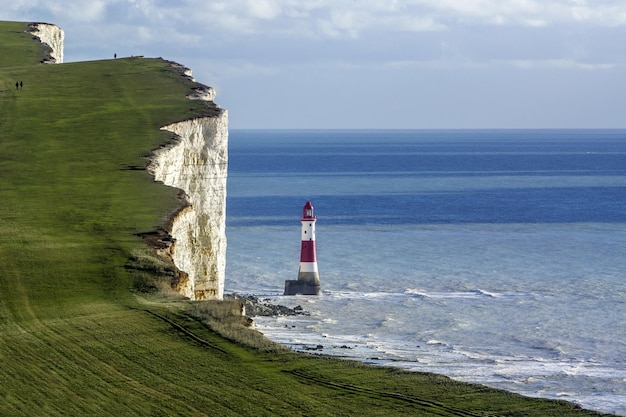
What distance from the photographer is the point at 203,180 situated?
4878 cm

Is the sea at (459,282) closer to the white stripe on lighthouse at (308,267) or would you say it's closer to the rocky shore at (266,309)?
the rocky shore at (266,309)

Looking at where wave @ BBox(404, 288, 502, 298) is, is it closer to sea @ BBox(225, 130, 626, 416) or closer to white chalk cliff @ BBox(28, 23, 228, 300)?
sea @ BBox(225, 130, 626, 416)

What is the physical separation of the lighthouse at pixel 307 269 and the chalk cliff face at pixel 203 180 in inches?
359

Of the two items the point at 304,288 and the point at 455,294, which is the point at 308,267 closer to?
the point at 304,288

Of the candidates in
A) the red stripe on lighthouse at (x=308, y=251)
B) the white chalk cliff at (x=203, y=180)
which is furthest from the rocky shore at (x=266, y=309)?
the red stripe on lighthouse at (x=308, y=251)

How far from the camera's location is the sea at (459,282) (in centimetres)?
4250

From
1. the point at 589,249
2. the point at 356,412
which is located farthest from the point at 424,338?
the point at 589,249

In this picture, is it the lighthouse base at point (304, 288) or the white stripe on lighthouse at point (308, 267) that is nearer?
the lighthouse base at point (304, 288)

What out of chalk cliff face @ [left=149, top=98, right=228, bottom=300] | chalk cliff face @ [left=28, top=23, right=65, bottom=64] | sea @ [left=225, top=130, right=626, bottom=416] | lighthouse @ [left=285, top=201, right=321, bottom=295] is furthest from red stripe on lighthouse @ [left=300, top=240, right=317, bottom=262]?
chalk cliff face @ [left=28, top=23, right=65, bottom=64]

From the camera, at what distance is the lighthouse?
2313 inches

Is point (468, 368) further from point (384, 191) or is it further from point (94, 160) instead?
point (384, 191)

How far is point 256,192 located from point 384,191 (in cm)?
1430

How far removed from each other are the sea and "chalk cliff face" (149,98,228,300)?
123 inches

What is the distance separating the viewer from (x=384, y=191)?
142 metres
